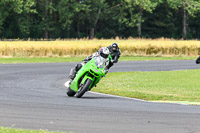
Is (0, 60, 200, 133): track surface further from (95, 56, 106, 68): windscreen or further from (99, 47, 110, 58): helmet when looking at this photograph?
(99, 47, 110, 58): helmet

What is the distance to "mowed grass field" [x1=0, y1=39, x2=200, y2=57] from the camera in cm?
3956

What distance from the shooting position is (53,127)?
31.3 ft

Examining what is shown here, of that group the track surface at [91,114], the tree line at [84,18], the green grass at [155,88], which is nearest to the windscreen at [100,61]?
the track surface at [91,114]

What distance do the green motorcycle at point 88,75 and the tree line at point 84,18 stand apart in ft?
151

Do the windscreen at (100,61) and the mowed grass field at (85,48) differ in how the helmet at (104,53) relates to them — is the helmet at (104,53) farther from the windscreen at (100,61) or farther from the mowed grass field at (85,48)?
the mowed grass field at (85,48)

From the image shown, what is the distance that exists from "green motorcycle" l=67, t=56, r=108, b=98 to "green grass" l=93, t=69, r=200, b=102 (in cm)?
158

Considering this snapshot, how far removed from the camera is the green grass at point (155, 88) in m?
15.6

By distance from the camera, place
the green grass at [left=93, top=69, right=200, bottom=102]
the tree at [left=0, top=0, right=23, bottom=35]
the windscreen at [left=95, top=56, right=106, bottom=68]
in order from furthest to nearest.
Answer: the tree at [left=0, top=0, right=23, bottom=35], the green grass at [left=93, top=69, right=200, bottom=102], the windscreen at [left=95, top=56, right=106, bottom=68]

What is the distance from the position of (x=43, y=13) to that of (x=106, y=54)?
2160 inches

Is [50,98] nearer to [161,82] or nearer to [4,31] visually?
[161,82]

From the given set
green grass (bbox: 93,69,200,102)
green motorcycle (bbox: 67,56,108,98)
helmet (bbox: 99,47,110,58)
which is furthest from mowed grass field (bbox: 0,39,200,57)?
helmet (bbox: 99,47,110,58)

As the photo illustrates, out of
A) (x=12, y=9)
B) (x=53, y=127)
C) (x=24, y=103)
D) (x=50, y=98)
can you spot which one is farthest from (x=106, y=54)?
(x=12, y=9)

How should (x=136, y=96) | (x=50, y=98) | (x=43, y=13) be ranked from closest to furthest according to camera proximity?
(x=50, y=98) → (x=136, y=96) → (x=43, y=13)

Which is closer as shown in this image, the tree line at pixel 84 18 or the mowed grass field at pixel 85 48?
the mowed grass field at pixel 85 48
